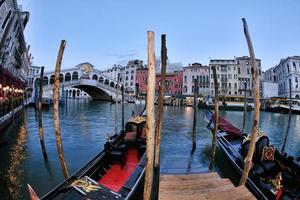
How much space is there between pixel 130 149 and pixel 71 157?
242cm

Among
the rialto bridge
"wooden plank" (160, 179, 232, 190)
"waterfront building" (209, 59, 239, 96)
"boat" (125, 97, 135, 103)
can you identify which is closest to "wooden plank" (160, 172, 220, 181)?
"wooden plank" (160, 179, 232, 190)

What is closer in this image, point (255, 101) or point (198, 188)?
point (198, 188)

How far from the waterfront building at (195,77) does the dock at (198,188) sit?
140 ft

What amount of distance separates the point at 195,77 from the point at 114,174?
42.6 meters

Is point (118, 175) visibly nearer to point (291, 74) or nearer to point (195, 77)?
point (291, 74)

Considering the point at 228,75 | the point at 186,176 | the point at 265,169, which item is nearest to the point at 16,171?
the point at 186,176

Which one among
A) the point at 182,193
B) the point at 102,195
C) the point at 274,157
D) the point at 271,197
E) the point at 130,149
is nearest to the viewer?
the point at 102,195

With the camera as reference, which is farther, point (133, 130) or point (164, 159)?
point (164, 159)

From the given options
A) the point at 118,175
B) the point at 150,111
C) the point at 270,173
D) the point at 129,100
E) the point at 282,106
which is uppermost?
the point at 150,111

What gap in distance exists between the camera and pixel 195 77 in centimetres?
4650

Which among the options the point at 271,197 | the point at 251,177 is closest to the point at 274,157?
the point at 251,177

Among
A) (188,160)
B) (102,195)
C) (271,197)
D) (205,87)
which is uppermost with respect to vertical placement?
(205,87)

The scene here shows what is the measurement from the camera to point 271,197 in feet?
12.8

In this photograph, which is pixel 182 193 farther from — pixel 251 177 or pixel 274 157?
pixel 274 157
